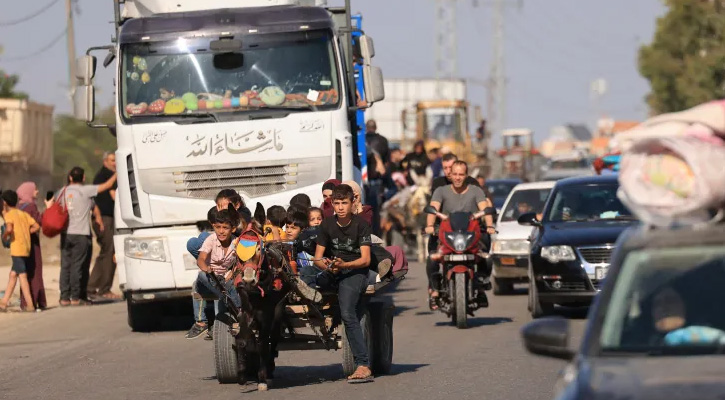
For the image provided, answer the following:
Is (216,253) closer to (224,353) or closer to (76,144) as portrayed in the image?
(224,353)

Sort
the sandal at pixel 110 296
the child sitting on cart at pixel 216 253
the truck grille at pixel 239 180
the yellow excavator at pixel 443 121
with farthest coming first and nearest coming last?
the yellow excavator at pixel 443 121 < the sandal at pixel 110 296 < the truck grille at pixel 239 180 < the child sitting on cart at pixel 216 253

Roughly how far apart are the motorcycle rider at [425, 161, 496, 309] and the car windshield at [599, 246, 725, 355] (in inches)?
413

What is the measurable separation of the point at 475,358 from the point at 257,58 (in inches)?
192

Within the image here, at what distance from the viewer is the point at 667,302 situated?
6754 millimetres

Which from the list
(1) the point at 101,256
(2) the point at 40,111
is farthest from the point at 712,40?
(1) the point at 101,256

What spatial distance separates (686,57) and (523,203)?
50309 millimetres

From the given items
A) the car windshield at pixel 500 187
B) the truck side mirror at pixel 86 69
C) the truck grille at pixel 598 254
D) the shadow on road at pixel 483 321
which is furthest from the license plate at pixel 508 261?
the car windshield at pixel 500 187

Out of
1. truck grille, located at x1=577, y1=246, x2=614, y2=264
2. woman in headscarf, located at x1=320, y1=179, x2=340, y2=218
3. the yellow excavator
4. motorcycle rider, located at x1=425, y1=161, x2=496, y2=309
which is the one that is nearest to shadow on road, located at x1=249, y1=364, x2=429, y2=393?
woman in headscarf, located at x1=320, y1=179, x2=340, y2=218

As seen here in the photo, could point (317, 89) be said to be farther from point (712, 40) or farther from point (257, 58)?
point (712, 40)

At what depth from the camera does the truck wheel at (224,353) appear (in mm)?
12234

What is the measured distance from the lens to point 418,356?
14.7 meters

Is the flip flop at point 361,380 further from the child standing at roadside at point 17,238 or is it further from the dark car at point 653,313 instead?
the child standing at roadside at point 17,238

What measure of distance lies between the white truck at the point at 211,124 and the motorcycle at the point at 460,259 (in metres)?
1.30

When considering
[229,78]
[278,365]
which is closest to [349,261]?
[278,365]
